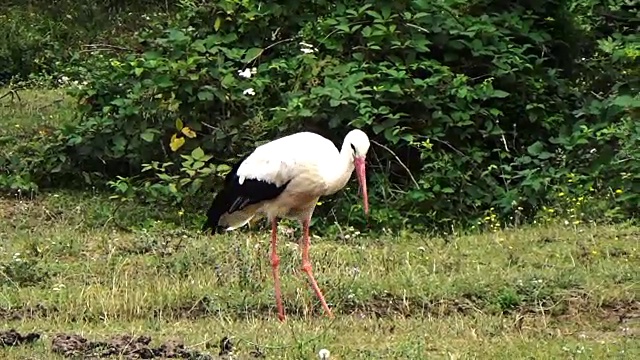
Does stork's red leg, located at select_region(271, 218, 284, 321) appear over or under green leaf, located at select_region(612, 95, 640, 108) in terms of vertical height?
under

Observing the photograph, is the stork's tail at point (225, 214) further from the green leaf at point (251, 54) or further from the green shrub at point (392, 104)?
the green leaf at point (251, 54)

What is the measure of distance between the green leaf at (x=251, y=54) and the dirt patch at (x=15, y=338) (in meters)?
5.21

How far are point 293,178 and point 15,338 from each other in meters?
2.22

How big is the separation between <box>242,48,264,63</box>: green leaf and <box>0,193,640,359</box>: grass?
90.3 inches

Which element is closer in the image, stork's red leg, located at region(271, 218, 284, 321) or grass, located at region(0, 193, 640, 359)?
grass, located at region(0, 193, 640, 359)

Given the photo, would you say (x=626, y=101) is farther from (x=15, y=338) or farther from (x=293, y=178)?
(x=15, y=338)

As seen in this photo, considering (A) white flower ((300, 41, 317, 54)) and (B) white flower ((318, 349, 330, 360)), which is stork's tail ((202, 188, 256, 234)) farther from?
(A) white flower ((300, 41, 317, 54))

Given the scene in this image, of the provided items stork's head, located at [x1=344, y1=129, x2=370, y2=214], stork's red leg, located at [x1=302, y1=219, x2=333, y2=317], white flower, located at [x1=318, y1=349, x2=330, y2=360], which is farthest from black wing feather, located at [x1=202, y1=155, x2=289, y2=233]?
white flower, located at [x1=318, y1=349, x2=330, y2=360]

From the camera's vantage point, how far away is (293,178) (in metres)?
7.43

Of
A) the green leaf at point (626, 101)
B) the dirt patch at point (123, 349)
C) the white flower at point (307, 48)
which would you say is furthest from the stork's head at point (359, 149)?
A: the white flower at point (307, 48)

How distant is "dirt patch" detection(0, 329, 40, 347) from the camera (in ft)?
19.2

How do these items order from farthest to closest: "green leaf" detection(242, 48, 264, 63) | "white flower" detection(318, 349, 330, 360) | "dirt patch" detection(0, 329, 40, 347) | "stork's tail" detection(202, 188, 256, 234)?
"green leaf" detection(242, 48, 264, 63) → "stork's tail" detection(202, 188, 256, 234) → "dirt patch" detection(0, 329, 40, 347) → "white flower" detection(318, 349, 330, 360)

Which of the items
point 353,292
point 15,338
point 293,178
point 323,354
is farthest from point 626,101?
point 15,338

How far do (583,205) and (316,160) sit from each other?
2.93 m
